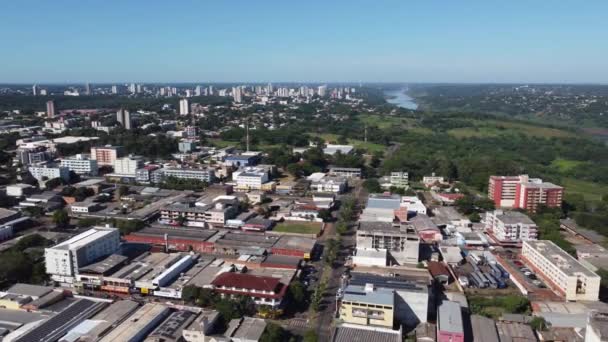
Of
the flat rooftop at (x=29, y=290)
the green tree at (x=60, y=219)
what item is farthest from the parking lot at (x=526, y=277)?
the green tree at (x=60, y=219)

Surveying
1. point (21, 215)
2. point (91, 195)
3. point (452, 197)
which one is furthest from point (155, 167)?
point (452, 197)

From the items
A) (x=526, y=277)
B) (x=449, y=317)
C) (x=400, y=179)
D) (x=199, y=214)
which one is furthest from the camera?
(x=400, y=179)

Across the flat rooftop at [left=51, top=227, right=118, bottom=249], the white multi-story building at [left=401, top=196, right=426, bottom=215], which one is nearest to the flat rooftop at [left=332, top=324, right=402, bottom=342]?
the flat rooftop at [left=51, top=227, right=118, bottom=249]

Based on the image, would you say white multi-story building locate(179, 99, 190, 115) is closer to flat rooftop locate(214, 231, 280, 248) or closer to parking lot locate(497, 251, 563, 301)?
flat rooftop locate(214, 231, 280, 248)

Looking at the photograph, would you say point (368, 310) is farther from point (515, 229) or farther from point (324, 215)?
point (324, 215)

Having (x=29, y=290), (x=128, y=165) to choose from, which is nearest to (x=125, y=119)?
(x=128, y=165)

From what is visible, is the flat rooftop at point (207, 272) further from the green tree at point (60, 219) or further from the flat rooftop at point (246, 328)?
the green tree at point (60, 219)
